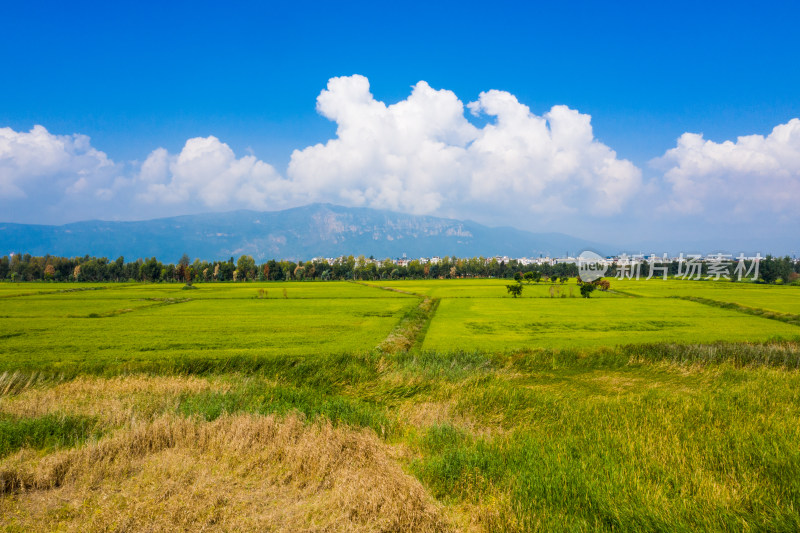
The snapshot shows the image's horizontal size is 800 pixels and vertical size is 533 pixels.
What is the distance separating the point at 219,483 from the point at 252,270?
142205mm

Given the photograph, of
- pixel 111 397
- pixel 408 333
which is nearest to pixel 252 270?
pixel 408 333

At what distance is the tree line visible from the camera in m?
125

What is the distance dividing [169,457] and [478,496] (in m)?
5.84

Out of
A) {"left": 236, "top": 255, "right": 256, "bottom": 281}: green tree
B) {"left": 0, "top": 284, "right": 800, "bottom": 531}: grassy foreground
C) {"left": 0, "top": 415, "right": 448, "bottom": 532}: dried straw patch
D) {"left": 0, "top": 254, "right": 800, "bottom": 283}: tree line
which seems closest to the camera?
{"left": 0, "top": 415, "right": 448, "bottom": 532}: dried straw patch

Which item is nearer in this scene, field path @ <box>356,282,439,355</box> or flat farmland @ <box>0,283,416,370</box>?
flat farmland @ <box>0,283,416,370</box>

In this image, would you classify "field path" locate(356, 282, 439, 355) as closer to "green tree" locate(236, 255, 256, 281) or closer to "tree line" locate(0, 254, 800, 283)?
"tree line" locate(0, 254, 800, 283)

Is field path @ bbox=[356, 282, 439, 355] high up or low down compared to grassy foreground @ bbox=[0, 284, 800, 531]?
down

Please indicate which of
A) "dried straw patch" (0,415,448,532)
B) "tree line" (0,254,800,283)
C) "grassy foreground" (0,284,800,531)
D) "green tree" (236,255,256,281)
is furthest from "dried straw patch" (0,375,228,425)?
"green tree" (236,255,256,281)

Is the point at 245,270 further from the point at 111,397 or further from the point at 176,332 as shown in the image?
the point at 111,397

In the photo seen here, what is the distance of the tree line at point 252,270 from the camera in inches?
4929

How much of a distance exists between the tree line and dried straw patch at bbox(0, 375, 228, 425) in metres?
94.7

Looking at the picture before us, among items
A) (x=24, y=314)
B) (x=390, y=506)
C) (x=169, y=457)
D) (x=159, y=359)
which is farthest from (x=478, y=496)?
(x=24, y=314)

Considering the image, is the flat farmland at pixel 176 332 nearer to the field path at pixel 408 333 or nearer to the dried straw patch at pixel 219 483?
the field path at pixel 408 333

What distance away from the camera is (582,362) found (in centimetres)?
2008
